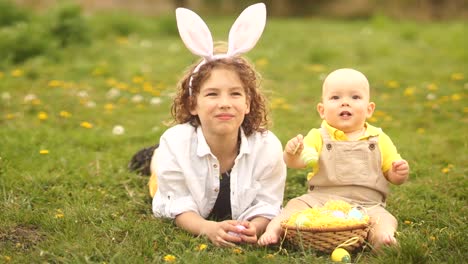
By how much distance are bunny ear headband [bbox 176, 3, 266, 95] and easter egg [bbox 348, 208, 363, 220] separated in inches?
35.4

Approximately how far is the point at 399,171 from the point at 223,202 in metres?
0.86

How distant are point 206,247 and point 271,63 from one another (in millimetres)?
5293

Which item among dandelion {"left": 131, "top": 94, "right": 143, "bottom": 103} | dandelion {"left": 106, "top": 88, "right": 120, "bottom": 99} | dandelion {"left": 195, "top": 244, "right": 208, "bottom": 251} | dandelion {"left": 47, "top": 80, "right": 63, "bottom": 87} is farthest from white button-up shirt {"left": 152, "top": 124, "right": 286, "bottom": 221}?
dandelion {"left": 47, "top": 80, "right": 63, "bottom": 87}

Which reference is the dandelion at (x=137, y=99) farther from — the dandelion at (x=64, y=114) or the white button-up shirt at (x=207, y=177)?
the white button-up shirt at (x=207, y=177)

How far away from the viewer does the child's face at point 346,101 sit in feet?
10.2

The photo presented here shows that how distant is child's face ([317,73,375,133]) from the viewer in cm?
311

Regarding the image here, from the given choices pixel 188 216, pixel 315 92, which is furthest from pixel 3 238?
pixel 315 92

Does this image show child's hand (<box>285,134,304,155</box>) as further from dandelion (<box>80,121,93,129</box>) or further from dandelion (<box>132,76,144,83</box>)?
dandelion (<box>132,76,144,83</box>)

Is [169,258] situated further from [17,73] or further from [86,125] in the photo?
[17,73]

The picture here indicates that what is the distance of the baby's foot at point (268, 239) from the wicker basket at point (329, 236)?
0.32ft

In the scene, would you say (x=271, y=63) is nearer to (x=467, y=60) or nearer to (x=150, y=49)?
(x=150, y=49)

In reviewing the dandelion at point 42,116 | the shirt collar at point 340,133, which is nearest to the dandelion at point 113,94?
the dandelion at point 42,116

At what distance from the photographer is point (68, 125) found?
5.09 m

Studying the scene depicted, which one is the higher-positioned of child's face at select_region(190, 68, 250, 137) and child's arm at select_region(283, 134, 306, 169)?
child's face at select_region(190, 68, 250, 137)
